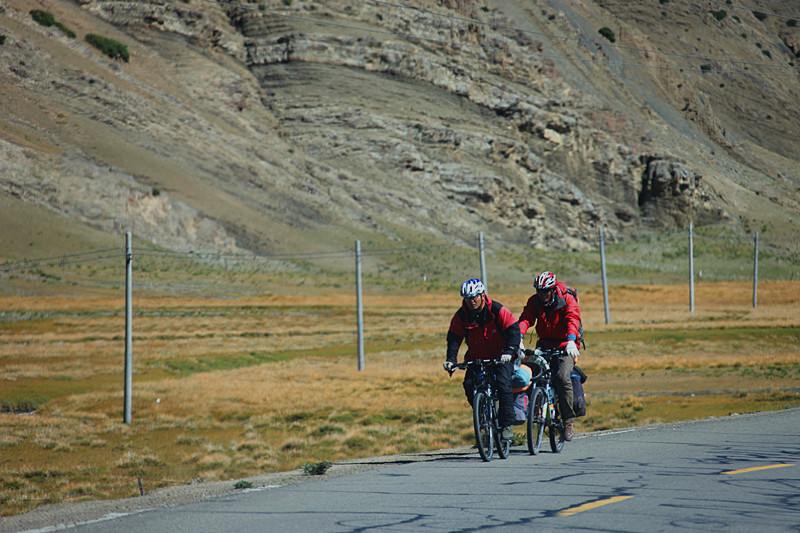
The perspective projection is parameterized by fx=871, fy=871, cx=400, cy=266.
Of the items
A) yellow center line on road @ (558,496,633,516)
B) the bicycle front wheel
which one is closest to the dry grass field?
the bicycle front wheel

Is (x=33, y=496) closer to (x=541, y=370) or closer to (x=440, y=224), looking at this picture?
(x=541, y=370)

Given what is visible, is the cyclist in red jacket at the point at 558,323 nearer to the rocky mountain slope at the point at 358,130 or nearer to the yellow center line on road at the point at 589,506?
the yellow center line on road at the point at 589,506

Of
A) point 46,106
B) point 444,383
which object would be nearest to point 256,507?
point 444,383

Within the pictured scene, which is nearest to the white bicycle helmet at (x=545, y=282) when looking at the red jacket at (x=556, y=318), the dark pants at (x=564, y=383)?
the red jacket at (x=556, y=318)

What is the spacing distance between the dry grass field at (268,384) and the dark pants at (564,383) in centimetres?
498

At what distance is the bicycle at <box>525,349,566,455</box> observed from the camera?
1155 centimetres

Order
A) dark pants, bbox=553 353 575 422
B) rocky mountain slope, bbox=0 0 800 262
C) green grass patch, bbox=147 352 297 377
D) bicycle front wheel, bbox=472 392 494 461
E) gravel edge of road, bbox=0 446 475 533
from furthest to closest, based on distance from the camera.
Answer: rocky mountain slope, bbox=0 0 800 262 < green grass patch, bbox=147 352 297 377 < dark pants, bbox=553 353 575 422 < bicycle front wheel, bbox=472 392 494 461 < gravel edge of road, bbox=0 446 475 533

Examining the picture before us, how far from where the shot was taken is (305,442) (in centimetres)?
1917

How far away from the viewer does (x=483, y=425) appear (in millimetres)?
11406

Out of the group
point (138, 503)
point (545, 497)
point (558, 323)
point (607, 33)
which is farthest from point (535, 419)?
point (607, 33)

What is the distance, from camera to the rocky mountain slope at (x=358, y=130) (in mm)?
89812

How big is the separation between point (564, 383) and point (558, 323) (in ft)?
2.68

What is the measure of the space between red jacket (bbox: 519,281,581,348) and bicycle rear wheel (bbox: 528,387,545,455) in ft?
2.39

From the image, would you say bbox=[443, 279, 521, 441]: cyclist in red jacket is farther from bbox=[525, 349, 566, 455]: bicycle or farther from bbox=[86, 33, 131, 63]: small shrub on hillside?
bbox=[86, 33, 131, 63]: small shrub on hillside
